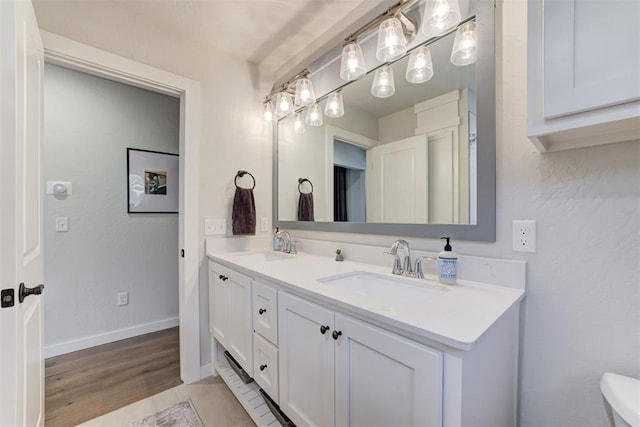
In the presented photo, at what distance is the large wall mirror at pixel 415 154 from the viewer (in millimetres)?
1099

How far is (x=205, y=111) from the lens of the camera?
198 cm

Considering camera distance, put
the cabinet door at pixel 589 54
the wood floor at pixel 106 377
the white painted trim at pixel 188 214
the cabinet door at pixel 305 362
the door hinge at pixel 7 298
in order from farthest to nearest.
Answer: the white painted trim at pixel 188 214
the wood floor at pixel 106 377
the cabinet door at pixel 305 362
the door hinge at pixel 7 298
the cabinet door at pixel 589 54

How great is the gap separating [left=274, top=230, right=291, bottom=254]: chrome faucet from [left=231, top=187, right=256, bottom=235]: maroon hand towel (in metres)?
0.20

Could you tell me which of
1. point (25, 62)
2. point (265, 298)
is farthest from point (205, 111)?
point (265, 298)

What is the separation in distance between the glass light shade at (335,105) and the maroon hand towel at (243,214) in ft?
2.84

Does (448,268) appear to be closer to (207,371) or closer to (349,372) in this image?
(349,372)

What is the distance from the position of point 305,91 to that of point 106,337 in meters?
2.69

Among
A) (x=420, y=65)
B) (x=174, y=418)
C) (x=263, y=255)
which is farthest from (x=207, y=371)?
(x=420, y=65)

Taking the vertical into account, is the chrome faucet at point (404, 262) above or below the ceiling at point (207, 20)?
below

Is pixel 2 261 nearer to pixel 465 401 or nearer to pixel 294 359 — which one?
pixel 294 359

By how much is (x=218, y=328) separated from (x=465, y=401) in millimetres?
1607

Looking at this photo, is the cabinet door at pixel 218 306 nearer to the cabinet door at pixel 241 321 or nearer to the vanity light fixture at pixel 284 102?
the cabinet door at pixel 241 321

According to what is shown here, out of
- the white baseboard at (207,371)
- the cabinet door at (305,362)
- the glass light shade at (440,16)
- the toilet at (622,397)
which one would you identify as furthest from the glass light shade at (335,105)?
the white baseboard at (207,371)

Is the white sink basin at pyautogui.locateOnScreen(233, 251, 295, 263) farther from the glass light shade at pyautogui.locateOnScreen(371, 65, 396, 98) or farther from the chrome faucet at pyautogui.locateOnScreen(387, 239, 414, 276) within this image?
the glass light shade at pyautogui.locateOnScreen(371, 65, 396, 98)
